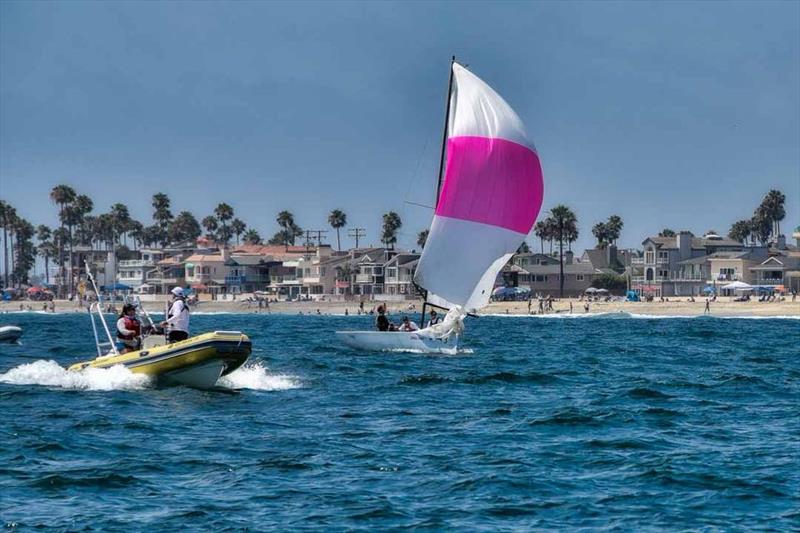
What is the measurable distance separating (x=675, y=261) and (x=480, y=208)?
406 ft

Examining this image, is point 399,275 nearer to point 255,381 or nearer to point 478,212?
point 478,212

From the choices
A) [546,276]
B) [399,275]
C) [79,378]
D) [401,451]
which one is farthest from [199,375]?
[546,276]

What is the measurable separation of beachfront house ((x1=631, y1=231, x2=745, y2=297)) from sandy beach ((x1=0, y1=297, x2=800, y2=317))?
21.1 m

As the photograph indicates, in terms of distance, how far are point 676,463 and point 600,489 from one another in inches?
101

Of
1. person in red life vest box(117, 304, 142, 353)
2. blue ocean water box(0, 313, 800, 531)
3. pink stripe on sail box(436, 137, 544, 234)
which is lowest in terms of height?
blue ocean water box(0, 313, 800, 531)

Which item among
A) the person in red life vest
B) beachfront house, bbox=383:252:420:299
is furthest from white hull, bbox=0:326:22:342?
beachfront house, bbox=383:252:420:299

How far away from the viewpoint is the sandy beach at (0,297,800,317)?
121688 mm

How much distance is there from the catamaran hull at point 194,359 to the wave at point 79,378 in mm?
278

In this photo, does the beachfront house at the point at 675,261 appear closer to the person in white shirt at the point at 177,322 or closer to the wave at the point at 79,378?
the wave at the point at 79,378

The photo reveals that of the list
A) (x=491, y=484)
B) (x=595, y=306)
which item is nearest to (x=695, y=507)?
(x=491, y=484)

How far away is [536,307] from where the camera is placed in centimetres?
13800


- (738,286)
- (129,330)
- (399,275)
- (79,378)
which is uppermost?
(399,275)

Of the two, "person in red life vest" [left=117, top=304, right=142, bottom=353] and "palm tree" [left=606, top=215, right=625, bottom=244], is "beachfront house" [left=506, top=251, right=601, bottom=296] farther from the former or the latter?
"person in red life vest" [left=117, top=304, right=142, bottom=353]

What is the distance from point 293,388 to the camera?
31297 millimetres
